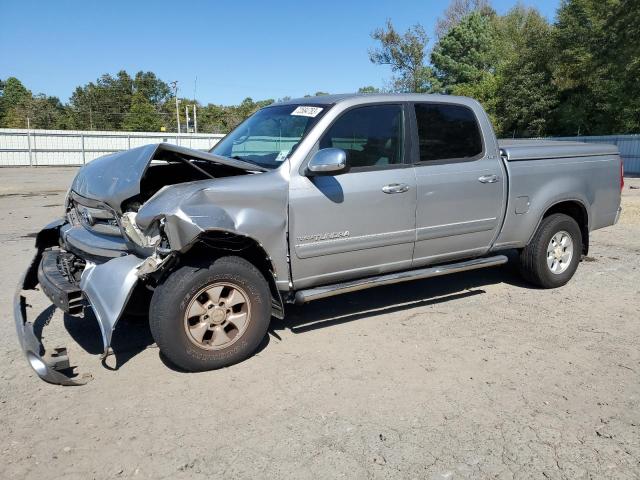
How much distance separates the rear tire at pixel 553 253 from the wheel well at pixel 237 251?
293 centimetres

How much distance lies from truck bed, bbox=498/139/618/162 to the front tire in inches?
112

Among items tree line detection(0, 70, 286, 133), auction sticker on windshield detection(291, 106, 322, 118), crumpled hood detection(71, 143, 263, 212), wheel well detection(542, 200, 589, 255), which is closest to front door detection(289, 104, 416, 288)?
auction sticker on windshield detection(291, 106, 322, 118)

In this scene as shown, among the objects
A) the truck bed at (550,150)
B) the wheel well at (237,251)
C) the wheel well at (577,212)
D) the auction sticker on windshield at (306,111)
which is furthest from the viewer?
the wheel well at (577,212)

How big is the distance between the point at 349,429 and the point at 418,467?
48cm

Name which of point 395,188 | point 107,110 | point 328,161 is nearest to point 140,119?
point 107,110

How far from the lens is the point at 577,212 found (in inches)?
232

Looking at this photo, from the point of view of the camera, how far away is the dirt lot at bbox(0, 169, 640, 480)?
108 inches

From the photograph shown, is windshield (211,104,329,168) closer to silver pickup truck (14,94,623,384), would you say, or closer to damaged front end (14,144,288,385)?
silver pickup truck (14,94,623,384)

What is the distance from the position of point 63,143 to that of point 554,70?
3094 cm

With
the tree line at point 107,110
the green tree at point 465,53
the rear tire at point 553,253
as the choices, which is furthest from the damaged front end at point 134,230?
the tree line at point 107,110

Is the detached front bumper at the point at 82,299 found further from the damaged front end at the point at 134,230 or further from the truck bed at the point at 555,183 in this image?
the truck bed at the point at 555,183

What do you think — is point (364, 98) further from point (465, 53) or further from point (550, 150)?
point (465, 53)

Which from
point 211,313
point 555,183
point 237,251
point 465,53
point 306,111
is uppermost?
point 465,53

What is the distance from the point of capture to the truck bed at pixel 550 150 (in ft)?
17.0
